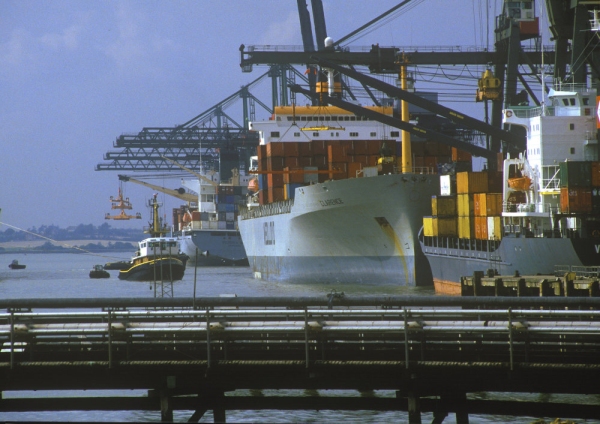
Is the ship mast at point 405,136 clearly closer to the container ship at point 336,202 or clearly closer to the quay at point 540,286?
the container ship at point 336,202

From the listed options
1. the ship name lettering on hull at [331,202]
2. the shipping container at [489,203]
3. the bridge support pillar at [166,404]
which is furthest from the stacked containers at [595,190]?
the bridge support pillar at [166,404]

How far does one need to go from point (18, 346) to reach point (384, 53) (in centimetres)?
4719

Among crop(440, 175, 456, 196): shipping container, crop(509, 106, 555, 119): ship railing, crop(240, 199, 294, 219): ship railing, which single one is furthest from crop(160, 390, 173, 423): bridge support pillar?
crop(240, 199, 294, 219): ship railing

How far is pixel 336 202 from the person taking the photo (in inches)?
2263

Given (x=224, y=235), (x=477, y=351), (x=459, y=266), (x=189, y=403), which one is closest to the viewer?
(x=477, y=351)

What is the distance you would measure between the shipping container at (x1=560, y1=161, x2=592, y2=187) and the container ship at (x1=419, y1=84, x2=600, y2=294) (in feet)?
0.13

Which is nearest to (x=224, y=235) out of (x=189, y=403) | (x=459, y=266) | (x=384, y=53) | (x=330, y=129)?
(x=330, y=129)

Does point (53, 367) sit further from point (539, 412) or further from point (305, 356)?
point (539, 412)

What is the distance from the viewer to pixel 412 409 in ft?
48.0

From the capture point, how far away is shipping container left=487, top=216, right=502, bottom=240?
48.3 meters

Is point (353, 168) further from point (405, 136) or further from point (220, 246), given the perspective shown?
point (220, 246)

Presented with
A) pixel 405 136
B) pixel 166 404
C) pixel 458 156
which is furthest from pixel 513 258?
pixel 166 404

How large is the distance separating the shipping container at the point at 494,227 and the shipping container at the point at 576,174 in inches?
301

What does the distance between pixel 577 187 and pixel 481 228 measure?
33.4 ft
